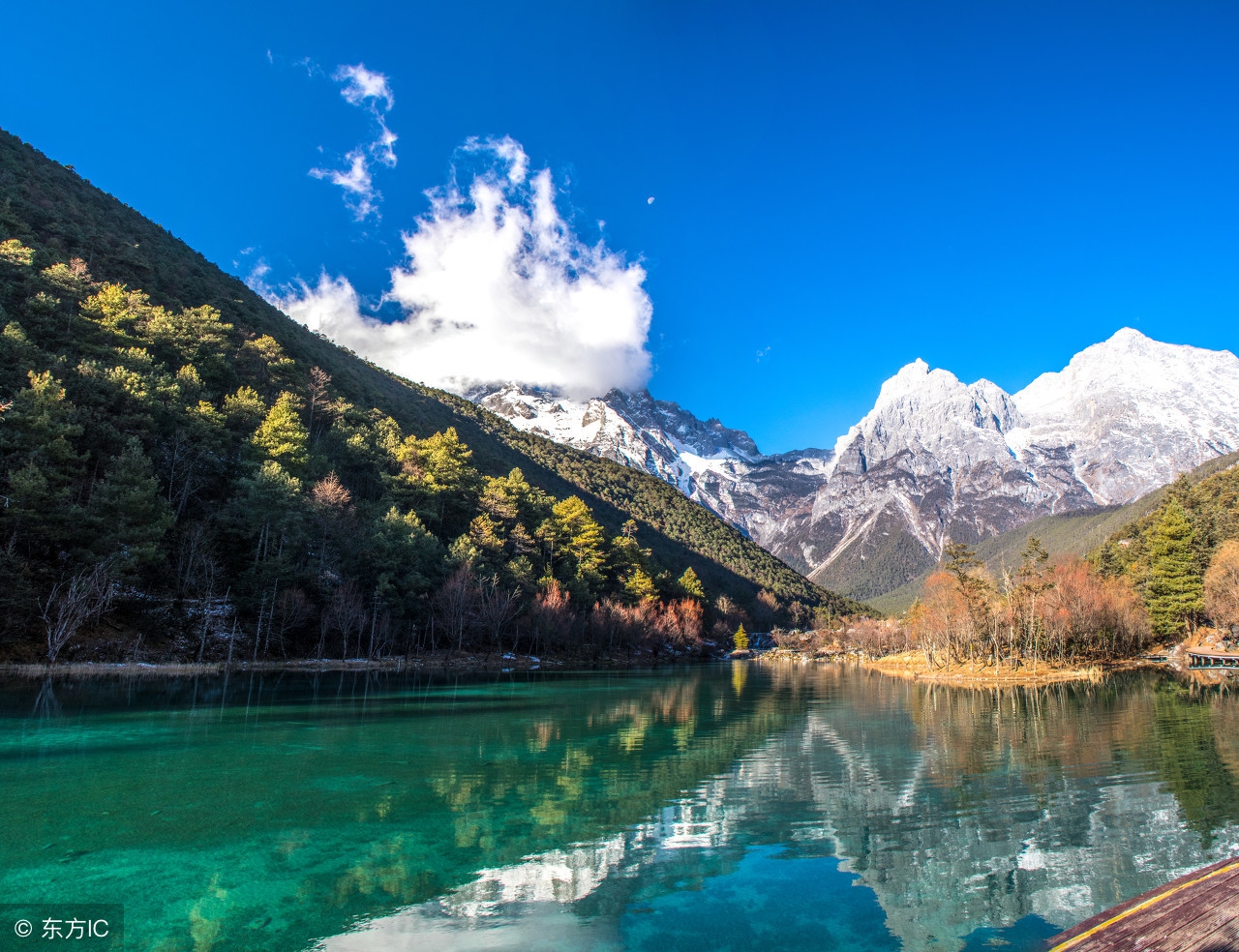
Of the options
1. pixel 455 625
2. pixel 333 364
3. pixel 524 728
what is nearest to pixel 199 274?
pixel 333 364

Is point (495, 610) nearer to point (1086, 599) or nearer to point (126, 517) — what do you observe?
point (126, 517)

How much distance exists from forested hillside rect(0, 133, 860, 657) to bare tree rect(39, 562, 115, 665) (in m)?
0.15

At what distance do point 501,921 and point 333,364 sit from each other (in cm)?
11684

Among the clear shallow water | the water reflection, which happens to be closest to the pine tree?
the clear shallow water

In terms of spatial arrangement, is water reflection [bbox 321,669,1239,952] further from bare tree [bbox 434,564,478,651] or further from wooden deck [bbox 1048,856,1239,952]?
bare tree [bbox 434,564,478,651]

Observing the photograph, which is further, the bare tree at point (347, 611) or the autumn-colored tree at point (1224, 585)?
the autumn-colored tree at point (1224, 585)

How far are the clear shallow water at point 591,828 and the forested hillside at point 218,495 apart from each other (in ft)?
60.0

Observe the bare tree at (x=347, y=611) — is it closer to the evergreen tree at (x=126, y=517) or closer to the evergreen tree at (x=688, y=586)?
the evergreen tree at (x=126, y=517)

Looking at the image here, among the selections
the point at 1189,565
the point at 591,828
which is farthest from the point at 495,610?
the point at 1189,565

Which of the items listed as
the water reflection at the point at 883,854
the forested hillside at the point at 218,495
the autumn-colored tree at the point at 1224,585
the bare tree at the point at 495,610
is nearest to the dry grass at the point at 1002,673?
the autumn-colored tree at the point at 1224,585

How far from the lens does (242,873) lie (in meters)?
10.2

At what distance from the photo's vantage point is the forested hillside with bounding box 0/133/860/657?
41625 millimetres

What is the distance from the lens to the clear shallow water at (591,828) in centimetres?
894

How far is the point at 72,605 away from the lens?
127 feet
